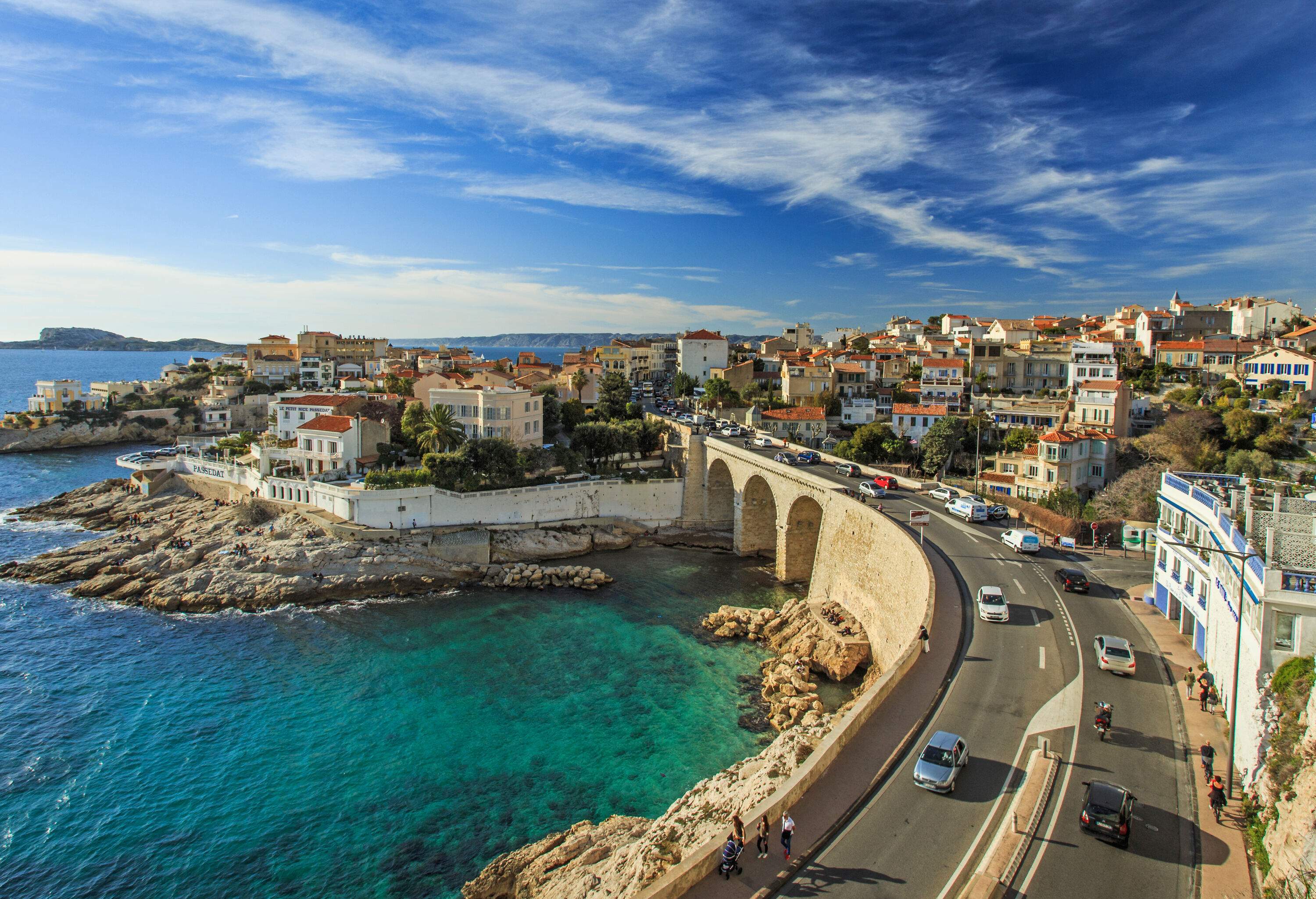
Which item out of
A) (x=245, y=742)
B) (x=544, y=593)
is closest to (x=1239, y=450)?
(x=544, y=593)

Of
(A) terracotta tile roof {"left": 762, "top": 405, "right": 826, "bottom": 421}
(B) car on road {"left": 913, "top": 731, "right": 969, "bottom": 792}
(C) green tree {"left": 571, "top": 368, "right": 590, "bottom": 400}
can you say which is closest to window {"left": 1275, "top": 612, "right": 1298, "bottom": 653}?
(B) car on road {"left": 913, "top": 731, "right": 969, "bottom": 792}

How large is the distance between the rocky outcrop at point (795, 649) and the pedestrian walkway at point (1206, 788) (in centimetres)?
979

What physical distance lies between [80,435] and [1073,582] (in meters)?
109

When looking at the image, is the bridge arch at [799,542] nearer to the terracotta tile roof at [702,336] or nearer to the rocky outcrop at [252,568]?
the rocky outcrop at [252,568]

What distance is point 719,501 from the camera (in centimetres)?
5419

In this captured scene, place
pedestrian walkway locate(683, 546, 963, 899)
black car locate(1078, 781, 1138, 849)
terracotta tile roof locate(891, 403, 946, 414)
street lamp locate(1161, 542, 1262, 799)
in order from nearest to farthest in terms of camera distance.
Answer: pedestrian walkway locate(683, 546, 963, 899)
black car locate(1078, 781, 1138, 849)
street lamp locate(1161, 542, 1262, 799)
terracotta tile roof locate(891, 403, 946, 414)

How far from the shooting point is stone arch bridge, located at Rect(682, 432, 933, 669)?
2708 centimetres

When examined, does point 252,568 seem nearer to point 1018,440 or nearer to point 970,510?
point 970,510

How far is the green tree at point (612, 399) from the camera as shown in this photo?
66.8 meters

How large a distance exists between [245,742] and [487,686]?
855 centimetres

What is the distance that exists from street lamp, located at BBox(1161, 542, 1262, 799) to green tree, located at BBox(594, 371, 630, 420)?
172 ft

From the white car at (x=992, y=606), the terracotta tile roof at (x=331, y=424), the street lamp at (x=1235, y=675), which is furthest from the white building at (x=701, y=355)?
the street lamp at (x=1235, y=675)

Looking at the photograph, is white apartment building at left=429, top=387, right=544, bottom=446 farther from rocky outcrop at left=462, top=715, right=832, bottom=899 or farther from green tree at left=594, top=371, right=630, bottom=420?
rocky outcrop at left=462, top=715, right=832, bottom=899

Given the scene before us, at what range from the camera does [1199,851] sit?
40.8 feet
